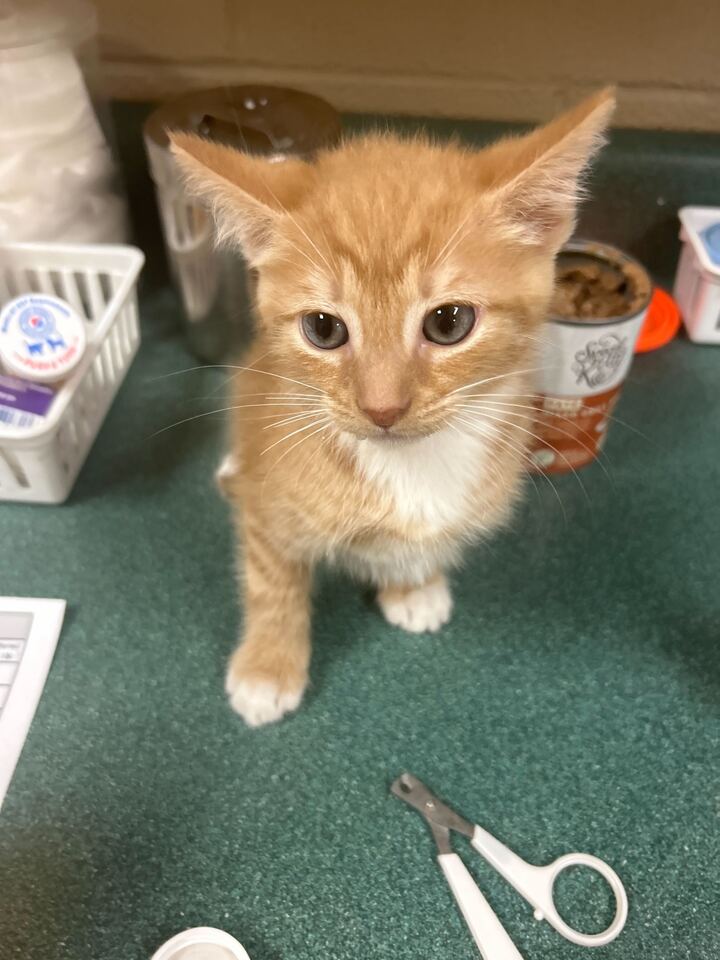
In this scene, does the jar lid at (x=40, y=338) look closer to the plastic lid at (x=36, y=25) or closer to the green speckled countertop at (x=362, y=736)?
the green speckled countertop at (x=362, y=736)

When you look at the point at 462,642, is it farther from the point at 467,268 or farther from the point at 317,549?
the point at 467,268

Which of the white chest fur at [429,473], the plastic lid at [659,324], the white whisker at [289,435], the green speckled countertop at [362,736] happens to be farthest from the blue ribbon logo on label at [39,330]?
the plastic lid at [659,324]

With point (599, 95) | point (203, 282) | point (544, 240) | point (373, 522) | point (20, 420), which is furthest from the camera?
point (203, 282)

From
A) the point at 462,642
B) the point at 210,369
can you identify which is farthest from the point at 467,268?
the point at 210,369

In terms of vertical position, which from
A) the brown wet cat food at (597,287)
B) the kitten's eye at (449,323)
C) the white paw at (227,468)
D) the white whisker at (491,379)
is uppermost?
the kitten's eye at (449,323)

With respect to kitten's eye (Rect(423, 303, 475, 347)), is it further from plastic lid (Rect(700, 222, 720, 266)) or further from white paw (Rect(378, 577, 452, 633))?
plastic lid (Rect(700, 222, 720, 266))

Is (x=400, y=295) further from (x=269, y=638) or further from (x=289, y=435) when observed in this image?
(x=269, y=638)

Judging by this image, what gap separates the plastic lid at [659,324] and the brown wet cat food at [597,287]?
0.24 meters

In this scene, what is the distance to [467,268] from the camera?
26.1 inches

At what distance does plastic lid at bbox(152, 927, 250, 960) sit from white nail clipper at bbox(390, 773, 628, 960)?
20 centimetres

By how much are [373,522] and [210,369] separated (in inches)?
22.5

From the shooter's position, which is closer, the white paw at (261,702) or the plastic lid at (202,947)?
the plastic lid at (202,947)

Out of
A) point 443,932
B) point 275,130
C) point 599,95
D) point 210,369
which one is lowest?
point 443,932

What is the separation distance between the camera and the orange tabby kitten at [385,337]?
0.66 meters
